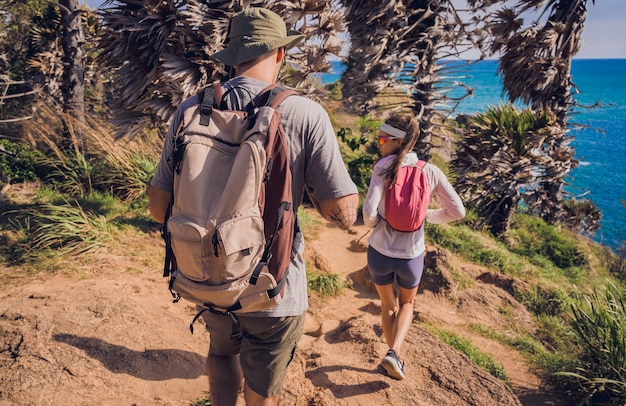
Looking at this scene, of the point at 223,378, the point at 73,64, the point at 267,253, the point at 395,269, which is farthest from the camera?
the point at 73,64

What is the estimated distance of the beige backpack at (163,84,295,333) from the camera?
1.54m

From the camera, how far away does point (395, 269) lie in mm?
3182

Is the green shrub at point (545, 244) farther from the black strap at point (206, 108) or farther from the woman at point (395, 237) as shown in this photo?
the black strap at point (206, 108)

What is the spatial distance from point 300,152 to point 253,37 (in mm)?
537

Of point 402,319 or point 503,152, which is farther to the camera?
point 503,152

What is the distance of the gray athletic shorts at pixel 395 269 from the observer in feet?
10.3

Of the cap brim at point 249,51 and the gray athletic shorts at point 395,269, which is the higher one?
the cap brim at point 249,51

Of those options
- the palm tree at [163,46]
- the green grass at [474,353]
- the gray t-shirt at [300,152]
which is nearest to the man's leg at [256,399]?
the gray t-shirt at [300,152]

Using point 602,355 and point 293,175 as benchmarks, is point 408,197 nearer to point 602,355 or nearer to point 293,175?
point 293,175

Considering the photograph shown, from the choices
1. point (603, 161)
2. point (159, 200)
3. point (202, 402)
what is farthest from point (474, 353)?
point (603, 161)

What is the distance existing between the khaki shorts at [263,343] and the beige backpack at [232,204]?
6.6 inches

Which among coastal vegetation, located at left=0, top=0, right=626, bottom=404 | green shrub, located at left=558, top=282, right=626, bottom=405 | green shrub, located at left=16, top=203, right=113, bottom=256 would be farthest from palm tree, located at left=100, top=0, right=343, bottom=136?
green shrub, located at left=558, top=282, right=626, bottom=405

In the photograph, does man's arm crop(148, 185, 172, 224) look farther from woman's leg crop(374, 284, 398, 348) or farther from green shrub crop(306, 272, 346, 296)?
green shrub crop(306, 272, 346, 296)

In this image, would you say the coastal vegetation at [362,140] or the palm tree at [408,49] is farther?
the palm tree at [408,49]
